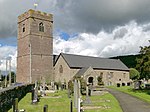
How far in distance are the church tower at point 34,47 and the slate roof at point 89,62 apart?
16.7 ft

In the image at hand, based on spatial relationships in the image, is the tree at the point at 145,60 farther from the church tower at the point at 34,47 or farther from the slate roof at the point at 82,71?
the church tower at the point at 34,47

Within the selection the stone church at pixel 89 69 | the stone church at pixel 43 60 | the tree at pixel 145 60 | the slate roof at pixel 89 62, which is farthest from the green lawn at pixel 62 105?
the slate roof at pixel 89 62

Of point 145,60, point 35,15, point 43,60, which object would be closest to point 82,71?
point 43,60

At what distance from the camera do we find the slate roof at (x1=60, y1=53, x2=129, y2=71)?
63647 millimetres

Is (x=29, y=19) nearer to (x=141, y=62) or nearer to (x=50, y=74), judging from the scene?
(x=50, y=74)

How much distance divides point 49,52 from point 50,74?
18.6ft

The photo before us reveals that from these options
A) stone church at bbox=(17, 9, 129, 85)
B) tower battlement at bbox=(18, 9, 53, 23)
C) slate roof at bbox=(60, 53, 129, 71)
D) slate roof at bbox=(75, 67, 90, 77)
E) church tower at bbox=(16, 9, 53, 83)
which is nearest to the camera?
slate roof at bbox=(75, 67, 90, 77)

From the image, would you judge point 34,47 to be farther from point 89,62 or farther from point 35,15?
point 89,62

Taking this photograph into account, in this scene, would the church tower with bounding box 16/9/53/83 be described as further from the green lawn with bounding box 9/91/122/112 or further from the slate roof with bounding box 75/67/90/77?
the green lawn with bounding box 9/91/122/112

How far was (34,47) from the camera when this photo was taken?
201 feet

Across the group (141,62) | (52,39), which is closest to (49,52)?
(52,39)

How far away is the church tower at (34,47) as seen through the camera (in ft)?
199

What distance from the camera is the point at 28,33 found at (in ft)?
202

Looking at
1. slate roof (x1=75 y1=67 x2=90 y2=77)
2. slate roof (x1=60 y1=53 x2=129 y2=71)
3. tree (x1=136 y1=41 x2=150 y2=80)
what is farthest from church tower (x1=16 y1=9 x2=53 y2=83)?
tree (x1=136 y1=41 x2=150 y2=80)
